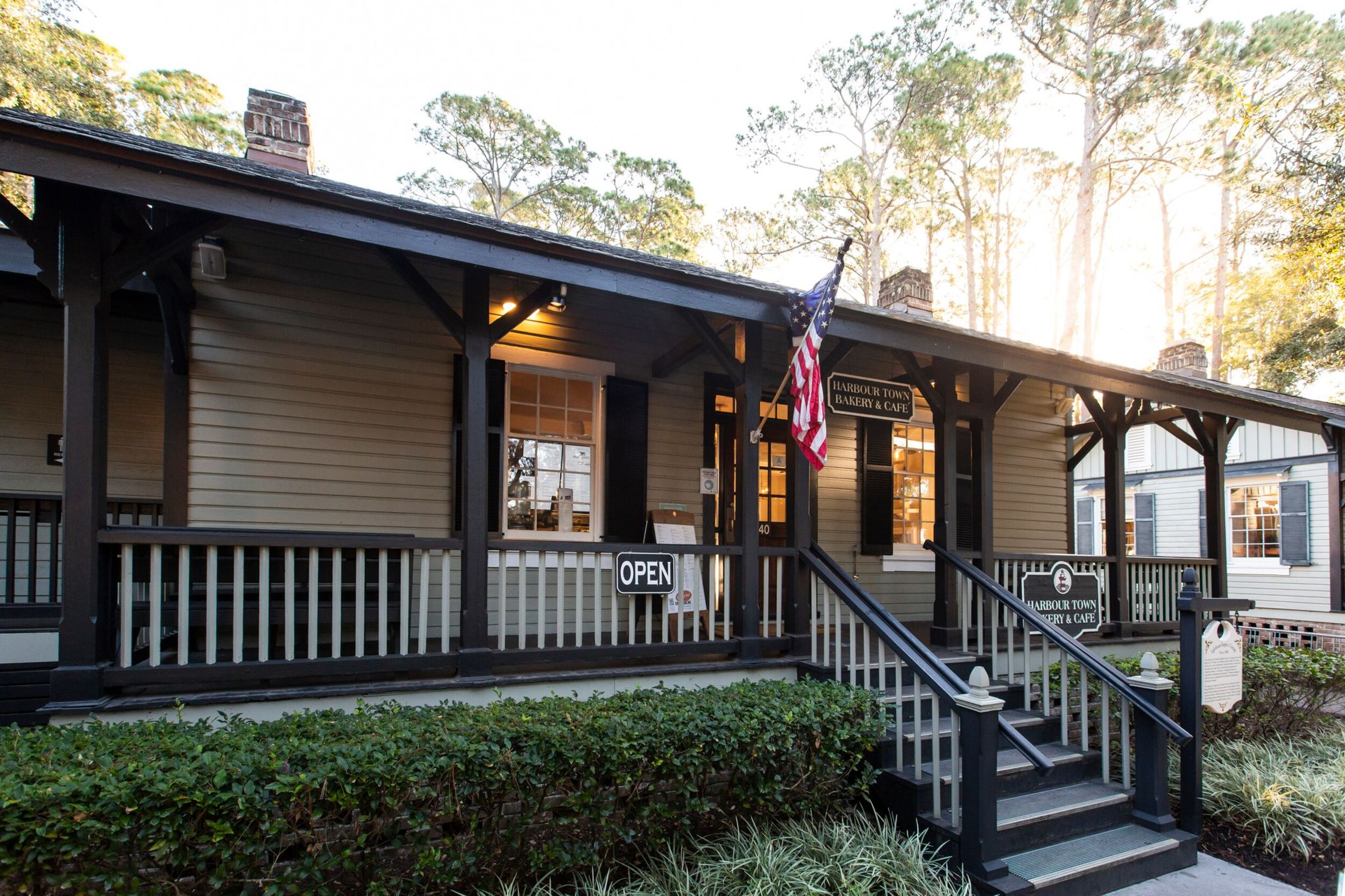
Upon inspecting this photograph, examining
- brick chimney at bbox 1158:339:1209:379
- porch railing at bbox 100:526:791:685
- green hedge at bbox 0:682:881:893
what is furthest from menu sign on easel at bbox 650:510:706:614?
brick chimney at bbox 1158:339:1209:379

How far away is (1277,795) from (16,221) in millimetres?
7771

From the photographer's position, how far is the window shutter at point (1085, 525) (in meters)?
18.2

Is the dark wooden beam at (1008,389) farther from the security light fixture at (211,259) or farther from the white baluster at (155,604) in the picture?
the white baluster at (155,604)

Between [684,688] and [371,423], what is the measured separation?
3000 mm

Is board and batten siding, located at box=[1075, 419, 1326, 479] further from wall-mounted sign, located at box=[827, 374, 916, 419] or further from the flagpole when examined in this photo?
the flagpole

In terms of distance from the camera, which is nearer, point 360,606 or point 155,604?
point 155,604

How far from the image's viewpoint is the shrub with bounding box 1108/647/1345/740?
5.75 meters

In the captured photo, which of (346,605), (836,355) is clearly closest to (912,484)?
(836,355)

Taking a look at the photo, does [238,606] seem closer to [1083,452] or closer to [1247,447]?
[1083,452]

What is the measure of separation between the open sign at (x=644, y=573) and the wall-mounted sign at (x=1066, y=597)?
11.3 ft

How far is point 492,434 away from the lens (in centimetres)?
552

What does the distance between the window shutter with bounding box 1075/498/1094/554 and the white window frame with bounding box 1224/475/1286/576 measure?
3.94 metres

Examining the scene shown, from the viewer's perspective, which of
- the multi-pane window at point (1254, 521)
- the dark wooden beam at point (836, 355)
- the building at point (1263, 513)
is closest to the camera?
the dark wooden beam at point (836, 355)

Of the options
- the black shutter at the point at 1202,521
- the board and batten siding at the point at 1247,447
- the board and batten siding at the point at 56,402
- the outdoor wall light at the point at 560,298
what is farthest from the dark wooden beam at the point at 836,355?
the black shutter at the point at 1202,521
